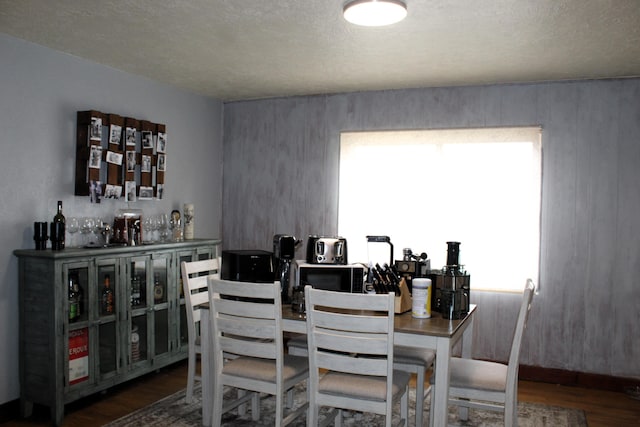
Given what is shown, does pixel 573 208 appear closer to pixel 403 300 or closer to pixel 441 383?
pixel 403 300

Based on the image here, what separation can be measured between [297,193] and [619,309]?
293 cm

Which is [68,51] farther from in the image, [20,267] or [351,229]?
[351,229]

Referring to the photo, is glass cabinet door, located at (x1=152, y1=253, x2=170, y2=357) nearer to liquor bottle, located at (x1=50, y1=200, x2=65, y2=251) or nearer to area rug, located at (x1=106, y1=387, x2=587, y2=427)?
area rug, located at (x1=106, y1=387, x2=587, y2=427)

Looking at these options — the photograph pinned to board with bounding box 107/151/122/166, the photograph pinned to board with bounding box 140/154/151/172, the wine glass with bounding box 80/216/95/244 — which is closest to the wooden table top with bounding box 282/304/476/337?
the wine glass with bounding box 80/216/95/244

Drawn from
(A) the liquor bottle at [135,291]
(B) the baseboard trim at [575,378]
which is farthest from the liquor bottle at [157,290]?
(B) the baseboard trim at [575,378]

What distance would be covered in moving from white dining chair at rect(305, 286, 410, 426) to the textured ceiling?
1517mm

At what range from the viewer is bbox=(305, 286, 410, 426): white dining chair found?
2.51 metres

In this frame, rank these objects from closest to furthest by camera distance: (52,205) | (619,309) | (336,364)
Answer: (336,364), (52,205), (619,309)

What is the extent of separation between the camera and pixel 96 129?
153 inches

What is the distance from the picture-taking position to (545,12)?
2836 mm

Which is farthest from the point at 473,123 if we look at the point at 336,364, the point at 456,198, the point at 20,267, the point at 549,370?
the point at 20,267

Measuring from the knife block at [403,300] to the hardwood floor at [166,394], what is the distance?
163 cm

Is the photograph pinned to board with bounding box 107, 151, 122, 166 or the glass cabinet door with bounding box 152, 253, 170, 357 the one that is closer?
the photograph pinned to board with bounding box 107, 151, 122, 166

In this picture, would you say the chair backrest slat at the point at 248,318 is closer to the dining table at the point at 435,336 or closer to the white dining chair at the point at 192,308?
the dining table at the point at 435,336
